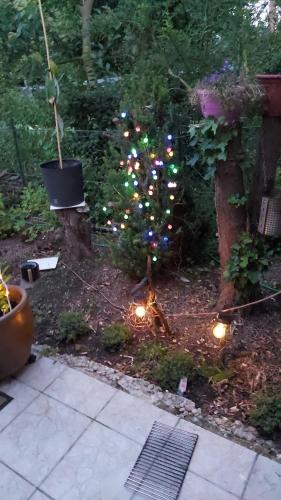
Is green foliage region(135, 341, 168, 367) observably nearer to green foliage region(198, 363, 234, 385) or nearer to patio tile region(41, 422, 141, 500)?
green foliage region(198, 363, 234, 385)

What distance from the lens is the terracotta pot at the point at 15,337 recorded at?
208 centimetres

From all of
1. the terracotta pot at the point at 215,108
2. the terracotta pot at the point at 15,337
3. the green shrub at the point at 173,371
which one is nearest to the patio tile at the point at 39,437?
the terracotta pot at the point at 15,337

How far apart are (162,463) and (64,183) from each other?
2224 millimetres

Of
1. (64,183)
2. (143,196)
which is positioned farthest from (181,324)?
(64,183)

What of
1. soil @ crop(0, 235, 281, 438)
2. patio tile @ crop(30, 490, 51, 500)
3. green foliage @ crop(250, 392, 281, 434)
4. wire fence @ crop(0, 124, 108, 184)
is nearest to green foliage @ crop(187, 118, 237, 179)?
soil @ crop(0, 235, 281, 438)

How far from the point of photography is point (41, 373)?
229 cm

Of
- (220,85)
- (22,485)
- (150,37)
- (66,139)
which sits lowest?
(22,485)

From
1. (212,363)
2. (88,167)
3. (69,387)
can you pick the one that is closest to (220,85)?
(212,363)

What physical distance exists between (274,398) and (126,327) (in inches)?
41.3

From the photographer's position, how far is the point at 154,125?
9.10ft

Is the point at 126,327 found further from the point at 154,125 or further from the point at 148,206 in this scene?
the point at 154,125

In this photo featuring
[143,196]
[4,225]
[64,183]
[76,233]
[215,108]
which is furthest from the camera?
[4,225]

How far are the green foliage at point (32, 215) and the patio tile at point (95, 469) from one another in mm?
2654

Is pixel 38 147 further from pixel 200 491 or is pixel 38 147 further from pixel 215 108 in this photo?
pixel 200 491
